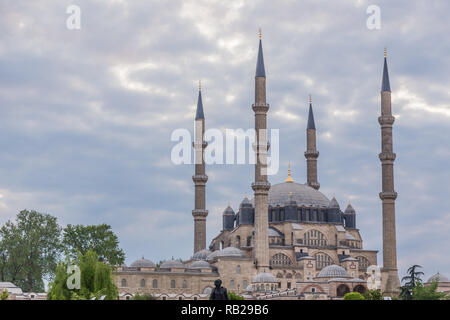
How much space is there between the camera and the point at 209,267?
68750mm

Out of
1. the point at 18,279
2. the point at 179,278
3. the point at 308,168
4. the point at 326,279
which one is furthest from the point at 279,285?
the point at 18,279

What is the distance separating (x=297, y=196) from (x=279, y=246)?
21.3ft

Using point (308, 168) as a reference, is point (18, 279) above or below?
below

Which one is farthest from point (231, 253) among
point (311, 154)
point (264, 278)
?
point (311, 154)

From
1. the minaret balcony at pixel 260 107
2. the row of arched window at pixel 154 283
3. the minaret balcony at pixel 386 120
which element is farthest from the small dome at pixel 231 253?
the minaret balcony at pixel 386 120

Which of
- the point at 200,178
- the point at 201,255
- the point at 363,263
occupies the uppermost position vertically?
the point at 200,178

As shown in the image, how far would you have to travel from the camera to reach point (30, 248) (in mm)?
67938

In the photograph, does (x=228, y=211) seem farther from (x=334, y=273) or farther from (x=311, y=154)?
(x=334, y=273)

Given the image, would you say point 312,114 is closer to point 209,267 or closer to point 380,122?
point 380,122

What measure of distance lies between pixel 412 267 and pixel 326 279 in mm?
7025

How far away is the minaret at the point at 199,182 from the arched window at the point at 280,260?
7.68 m
